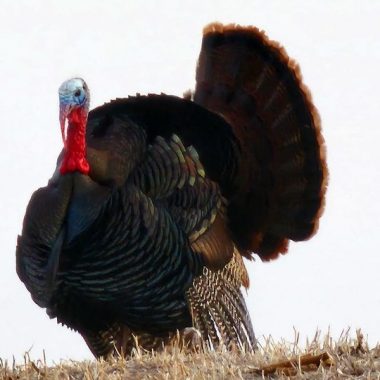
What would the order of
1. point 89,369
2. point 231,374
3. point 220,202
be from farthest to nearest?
point 220,202, point 89,369, point 231,374

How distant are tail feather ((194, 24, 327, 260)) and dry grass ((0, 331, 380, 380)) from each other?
11.1 ft

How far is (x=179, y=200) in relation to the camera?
31.9 feet

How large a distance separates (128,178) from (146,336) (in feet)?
3.31

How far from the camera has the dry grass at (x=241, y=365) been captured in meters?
6.47

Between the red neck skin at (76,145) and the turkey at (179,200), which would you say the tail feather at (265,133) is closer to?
the turkey at (179,200)

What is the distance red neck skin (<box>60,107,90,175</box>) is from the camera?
9.45 meters

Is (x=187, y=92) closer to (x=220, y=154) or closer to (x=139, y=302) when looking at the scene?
(x=220, y=154)

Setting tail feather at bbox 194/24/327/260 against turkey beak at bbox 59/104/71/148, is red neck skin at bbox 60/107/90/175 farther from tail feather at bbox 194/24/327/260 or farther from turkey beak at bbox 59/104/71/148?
tail feather at bbox 194/24/327/260

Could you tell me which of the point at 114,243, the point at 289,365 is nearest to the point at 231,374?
the point at 289,365

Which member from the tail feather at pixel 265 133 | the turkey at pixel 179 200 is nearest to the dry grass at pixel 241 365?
the turkey at pixel 179 200

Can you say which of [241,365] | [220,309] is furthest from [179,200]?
[241,365]

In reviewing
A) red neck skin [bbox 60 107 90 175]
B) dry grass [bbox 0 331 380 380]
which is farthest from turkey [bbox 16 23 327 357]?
dry grass [bbox 0 331 380 380]

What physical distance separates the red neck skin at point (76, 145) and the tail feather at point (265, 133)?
123cm

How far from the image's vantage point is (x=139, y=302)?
9.43 metres
